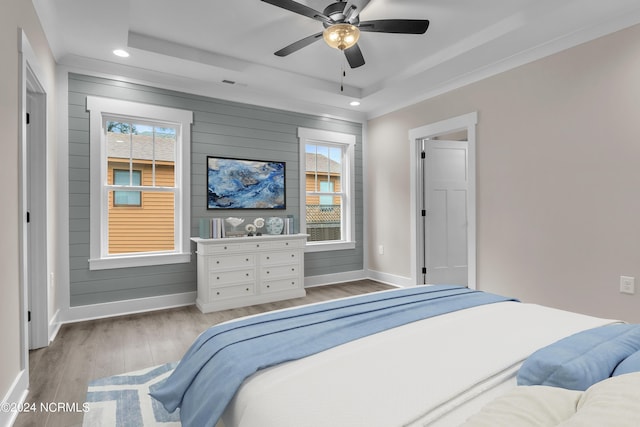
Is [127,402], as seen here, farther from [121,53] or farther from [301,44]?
[121,53]

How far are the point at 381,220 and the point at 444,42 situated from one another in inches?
105

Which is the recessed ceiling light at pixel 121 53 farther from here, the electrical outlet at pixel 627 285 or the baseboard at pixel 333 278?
the electrical outlet at pixel 627 285

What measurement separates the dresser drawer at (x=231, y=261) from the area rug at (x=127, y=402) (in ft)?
4.93

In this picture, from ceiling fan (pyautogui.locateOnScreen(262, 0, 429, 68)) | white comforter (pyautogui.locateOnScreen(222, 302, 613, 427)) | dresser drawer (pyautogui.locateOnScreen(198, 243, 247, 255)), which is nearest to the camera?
white comforter (pyautogui.locateOnScreen(222, 302, 613, 427))

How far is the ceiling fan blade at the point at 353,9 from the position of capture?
258cm

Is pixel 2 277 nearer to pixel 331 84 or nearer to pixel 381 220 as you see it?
pixel 331 84

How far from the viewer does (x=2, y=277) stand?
71.6 inches

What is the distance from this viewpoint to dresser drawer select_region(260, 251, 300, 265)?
13.9ft

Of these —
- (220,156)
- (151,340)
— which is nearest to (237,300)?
(151,340)

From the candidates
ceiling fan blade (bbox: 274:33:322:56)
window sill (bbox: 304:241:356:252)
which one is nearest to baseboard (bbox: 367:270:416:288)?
window sill (bbox: 304:241:356:252)

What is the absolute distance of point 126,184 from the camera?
12.7ft

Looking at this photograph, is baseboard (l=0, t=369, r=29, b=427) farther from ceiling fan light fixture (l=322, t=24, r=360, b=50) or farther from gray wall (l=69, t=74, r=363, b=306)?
ceiling fan light fixture (l=322, t=24, r=360, b=50)

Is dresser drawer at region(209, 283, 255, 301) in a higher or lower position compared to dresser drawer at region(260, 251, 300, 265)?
lower

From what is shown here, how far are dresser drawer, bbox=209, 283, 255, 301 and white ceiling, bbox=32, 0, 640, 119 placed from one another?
2.42 m
